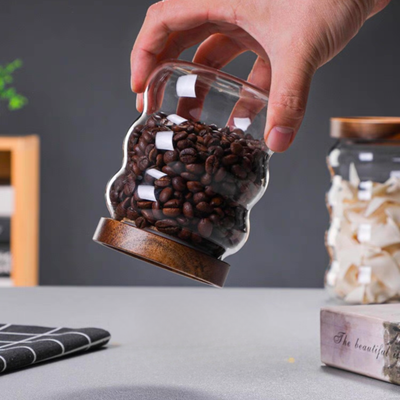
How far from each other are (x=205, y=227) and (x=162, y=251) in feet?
0.17

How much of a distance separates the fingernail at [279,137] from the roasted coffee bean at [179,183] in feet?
0.33

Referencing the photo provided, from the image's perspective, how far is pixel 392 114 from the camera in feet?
13.0

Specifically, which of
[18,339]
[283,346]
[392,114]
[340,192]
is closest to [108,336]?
[18,339]

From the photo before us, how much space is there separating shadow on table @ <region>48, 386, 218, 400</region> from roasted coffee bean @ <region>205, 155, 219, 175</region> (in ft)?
0.75

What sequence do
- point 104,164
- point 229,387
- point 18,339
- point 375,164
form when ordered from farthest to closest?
1. point 104,164
2. point 375,164
3. point 18,339
4. point 229,387

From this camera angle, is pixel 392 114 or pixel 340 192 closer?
pixel 340 192

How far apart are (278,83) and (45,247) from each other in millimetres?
3384

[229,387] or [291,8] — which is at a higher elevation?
[291,8]

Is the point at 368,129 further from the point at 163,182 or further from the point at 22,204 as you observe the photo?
the point at 22,204

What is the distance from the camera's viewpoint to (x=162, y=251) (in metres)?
0.74

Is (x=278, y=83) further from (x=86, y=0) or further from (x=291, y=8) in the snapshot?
(x=86, y=0)

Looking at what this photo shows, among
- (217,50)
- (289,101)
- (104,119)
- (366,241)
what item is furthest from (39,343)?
(104,119)

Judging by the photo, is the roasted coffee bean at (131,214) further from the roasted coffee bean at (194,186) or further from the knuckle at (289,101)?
the knuckle at (289,101)

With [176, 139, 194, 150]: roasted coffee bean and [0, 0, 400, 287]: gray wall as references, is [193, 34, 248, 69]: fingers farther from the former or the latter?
[0, 0, 400, 287]: gray wall
